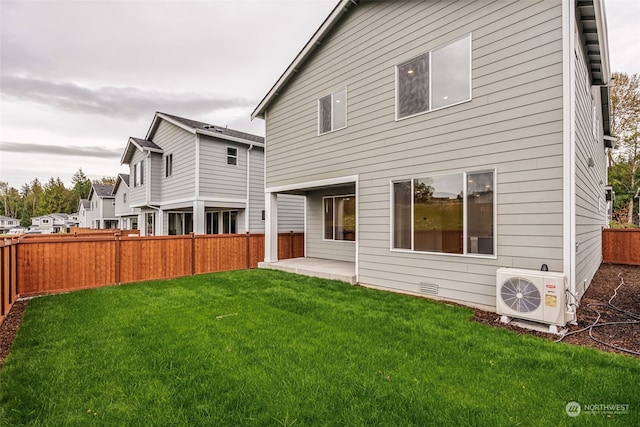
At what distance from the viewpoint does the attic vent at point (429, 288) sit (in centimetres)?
578

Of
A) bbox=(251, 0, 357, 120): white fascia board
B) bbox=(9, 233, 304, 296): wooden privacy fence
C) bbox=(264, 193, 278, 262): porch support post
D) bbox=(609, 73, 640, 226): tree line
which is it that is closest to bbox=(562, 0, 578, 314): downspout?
bbox=(251, 0, 357, 120): white fascia board

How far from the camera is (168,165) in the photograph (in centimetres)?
1459

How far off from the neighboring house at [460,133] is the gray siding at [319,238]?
202 centimetres

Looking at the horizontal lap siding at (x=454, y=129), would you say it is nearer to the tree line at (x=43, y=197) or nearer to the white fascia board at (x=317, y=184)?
the white fascia board at (x=317, y=184)

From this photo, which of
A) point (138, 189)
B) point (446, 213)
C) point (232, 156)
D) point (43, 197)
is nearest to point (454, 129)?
point (446, 213)

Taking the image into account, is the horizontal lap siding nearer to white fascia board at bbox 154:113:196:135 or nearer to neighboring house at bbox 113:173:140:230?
white fascia board at bbox 154:113:196:135

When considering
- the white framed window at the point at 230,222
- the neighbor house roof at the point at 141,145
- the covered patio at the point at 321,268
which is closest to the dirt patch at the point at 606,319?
the covered patio at the point at 321,268

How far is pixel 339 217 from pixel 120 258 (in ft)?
20.6

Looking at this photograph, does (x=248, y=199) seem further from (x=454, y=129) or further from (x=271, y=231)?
(x=454, y=129)

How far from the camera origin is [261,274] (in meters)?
8.53

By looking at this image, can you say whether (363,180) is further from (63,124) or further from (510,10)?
(63,124)

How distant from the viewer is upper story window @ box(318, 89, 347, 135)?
7.77 m

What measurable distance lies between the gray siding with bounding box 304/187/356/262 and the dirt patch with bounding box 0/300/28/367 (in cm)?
740

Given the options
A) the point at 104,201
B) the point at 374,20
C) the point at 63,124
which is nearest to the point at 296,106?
the point at 374,20
